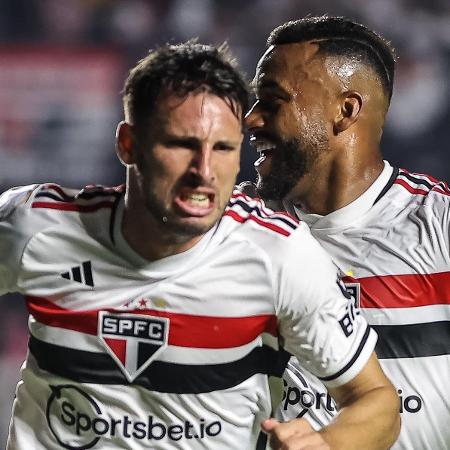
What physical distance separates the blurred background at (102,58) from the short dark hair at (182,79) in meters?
2.99

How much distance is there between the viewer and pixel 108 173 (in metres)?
5.19

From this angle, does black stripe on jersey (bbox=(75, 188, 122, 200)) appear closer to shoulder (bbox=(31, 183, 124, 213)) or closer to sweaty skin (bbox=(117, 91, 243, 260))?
shoulder (bbox=(31, 183, 124, 213))

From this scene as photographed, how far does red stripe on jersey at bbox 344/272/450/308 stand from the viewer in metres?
2.67

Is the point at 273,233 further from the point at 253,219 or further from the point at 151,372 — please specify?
the point at 151,372

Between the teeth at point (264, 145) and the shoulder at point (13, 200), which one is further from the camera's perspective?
the teeth at point (264, 145)

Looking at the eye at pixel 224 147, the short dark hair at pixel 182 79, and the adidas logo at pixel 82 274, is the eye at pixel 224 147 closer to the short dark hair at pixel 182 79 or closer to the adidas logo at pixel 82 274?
the short dark hair at pixel 182 79

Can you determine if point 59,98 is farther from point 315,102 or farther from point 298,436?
point 298,436

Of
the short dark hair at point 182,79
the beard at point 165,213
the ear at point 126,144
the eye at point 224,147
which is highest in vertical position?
the short dark hair at point 182,79

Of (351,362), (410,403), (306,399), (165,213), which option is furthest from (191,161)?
(410,403)

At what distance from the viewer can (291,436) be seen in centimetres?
187

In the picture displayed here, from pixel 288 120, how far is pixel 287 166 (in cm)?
12

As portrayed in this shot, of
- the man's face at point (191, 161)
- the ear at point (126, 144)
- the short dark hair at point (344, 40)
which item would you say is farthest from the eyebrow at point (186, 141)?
the short dark hair at point (344, 40)

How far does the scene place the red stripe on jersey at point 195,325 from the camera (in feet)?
7.11

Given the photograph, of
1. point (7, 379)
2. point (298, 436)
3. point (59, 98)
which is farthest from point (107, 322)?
point (59, 98)
